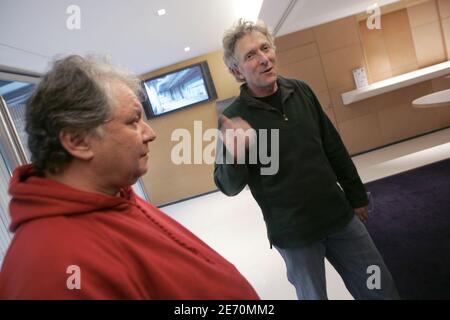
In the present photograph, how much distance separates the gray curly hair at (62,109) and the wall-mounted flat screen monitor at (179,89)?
5.21 m

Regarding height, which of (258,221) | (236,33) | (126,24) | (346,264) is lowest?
(258,221)

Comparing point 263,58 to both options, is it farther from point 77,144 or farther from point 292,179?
point 77,144

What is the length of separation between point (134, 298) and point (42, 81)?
0.54 meters

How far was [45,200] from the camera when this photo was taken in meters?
0.63

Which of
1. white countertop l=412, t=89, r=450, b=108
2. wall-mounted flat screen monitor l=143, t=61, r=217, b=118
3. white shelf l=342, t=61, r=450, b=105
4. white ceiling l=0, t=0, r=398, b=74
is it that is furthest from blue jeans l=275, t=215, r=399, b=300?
wall-mounted flat screen monitor l=143, t=61, r=217, b=118

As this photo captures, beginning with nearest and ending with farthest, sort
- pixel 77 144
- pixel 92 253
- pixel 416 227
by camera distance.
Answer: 1. pixel 92 253
2. pixel 77 144
3. pixel 416 227

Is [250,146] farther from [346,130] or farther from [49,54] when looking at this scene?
[346,130]

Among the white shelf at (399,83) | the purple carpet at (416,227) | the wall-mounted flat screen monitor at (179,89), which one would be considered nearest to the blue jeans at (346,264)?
the purple carpet at (416,227)

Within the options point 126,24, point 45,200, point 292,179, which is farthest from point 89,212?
point 126,24

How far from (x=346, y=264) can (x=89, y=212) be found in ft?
3.76

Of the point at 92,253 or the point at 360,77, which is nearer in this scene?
the point at 92,253

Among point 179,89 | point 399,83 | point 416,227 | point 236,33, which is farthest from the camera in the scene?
point 179,89

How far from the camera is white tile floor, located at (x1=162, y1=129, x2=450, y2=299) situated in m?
2.47

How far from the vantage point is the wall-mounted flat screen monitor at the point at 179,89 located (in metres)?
5.79
